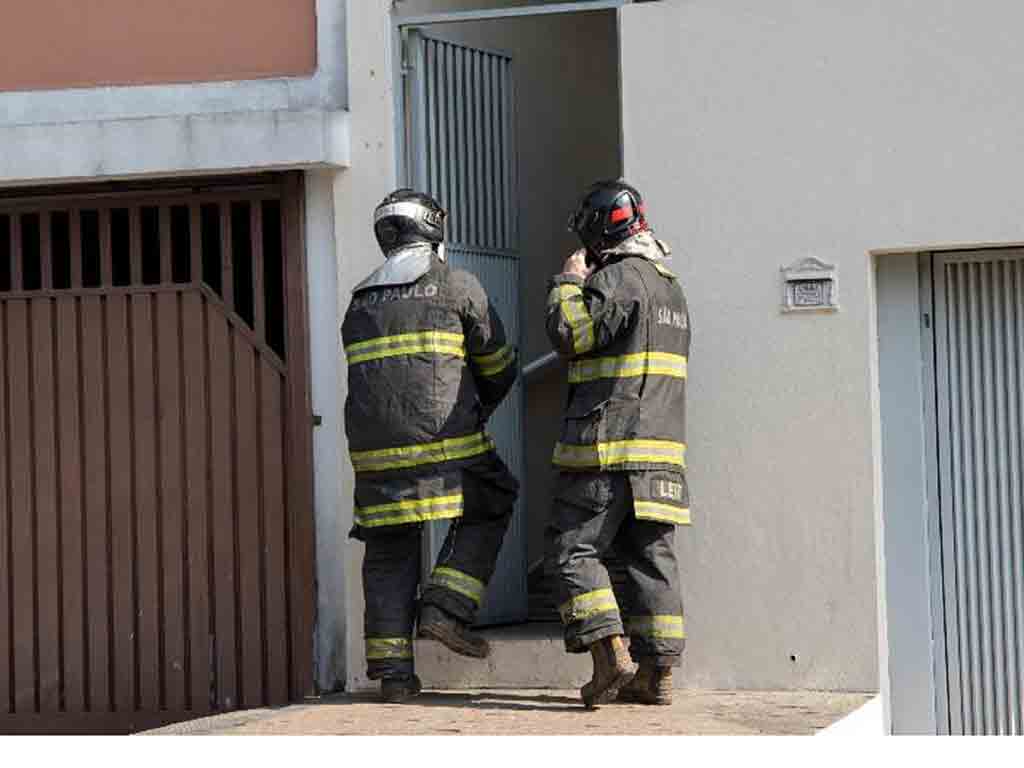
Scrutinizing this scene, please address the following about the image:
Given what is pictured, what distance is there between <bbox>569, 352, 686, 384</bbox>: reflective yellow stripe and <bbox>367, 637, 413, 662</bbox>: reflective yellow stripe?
1.30m

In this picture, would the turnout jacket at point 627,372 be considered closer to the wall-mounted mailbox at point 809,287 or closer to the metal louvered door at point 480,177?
the wall-mounted mailbox at point 809,287

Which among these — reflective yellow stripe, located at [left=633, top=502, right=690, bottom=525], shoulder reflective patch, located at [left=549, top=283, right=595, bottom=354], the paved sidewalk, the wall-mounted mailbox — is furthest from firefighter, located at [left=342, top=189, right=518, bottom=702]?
the wall-mounted mailbox

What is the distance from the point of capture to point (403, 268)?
9719 millimetres

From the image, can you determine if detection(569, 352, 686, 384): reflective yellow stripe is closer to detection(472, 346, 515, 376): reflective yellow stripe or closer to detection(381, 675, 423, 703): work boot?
detection(472, 346, 515, 376): reflective yellow stripe

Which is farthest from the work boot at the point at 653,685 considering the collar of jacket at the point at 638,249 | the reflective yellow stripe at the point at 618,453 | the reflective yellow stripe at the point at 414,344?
the collar of jacket at the point at 638,249

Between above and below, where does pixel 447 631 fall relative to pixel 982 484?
below

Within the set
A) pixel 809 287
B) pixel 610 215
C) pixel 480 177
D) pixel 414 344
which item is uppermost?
pixel 480 177

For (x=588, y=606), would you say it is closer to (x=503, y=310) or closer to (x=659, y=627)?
(x=659, y=627)

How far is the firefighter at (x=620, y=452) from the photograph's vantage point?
9258 millimetres

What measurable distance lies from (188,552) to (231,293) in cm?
118

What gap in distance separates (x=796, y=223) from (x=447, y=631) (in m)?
2.24

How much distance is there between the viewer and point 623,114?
10195 millimetres

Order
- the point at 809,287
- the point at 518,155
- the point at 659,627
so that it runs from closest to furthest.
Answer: the point at 659,627, the point at 809,287, the point at 518,155

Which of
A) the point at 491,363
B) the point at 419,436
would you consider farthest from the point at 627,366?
the point at 419,436
